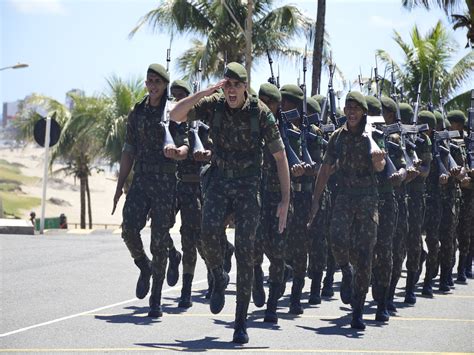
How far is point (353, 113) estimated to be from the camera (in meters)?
11.1

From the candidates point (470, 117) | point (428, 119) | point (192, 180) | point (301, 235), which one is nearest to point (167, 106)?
point (192, 180)

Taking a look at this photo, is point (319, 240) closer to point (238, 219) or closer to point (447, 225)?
point (447, 225)

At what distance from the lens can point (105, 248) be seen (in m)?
18.5

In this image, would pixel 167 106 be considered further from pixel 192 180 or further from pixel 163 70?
pixel 192 180

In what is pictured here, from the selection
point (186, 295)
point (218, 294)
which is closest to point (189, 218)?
point (186, 295)

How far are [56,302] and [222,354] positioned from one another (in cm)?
331

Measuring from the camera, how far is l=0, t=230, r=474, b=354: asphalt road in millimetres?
9242

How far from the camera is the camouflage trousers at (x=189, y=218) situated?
39.8 feet

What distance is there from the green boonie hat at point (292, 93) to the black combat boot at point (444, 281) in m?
3.75

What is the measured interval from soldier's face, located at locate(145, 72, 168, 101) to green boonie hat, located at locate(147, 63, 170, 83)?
3cm

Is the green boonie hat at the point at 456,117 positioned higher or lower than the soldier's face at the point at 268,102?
higher

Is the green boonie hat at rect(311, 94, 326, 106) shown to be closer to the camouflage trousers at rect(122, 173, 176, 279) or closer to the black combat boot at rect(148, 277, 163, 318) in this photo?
the camouflage trousers at rect(122, 173, 176, 279)

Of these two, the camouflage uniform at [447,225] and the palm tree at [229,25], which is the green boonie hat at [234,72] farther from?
the palm tree at [229,25]

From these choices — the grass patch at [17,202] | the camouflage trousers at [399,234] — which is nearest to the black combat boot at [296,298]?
the camouflage trousers at [399,234]
